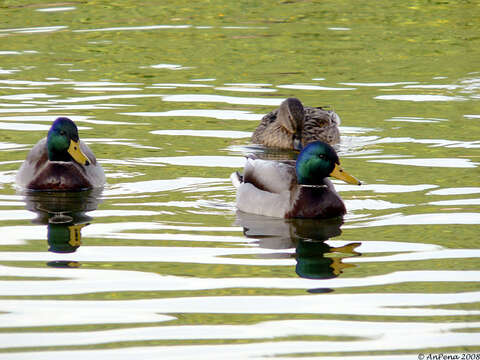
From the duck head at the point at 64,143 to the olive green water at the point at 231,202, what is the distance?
1.61 feet

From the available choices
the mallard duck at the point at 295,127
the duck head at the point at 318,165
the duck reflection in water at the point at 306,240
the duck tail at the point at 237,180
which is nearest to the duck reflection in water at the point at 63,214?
the duck tail at the point at 237,180

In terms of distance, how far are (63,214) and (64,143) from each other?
55.1 inches

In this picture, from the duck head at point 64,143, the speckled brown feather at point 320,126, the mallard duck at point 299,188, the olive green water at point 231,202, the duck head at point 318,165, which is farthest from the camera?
the speckled brown feather at point 320,126

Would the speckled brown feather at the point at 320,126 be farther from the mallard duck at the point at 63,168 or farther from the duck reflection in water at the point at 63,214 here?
the duck reflection in water at the point at 63,214

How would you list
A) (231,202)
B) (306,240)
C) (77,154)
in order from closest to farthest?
(306,240)
(231,202)
(77,154)

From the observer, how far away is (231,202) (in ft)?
37.3

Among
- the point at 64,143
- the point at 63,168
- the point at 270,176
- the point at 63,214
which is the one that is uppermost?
the point at 64,143

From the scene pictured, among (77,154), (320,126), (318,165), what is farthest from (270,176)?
(320,126)

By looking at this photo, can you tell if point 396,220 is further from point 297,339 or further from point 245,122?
point 245,122

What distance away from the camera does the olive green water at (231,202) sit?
23.5 ft

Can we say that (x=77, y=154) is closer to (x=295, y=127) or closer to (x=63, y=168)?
(x=63, y=168)

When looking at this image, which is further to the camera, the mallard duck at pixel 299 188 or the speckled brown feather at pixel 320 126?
the speckled brown feather at pixel 320 126

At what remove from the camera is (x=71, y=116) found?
16.1 meters

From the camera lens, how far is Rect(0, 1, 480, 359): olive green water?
7160 millimetres
